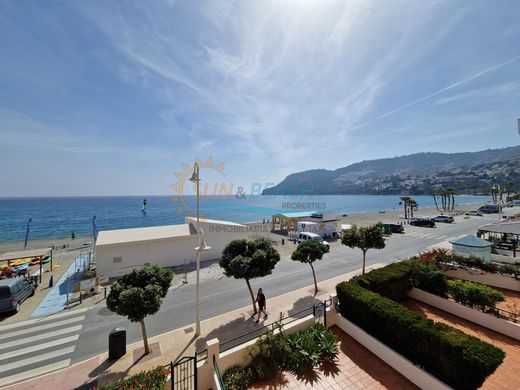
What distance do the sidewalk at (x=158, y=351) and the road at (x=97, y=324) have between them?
1.92 feet

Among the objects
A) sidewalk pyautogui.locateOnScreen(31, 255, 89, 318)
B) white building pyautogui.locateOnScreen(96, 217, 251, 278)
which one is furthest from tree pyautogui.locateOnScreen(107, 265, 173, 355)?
white building pyautogui.locateOnScreen(96, 217, 251, 278)

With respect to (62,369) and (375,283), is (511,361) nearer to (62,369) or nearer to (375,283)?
(375,283)

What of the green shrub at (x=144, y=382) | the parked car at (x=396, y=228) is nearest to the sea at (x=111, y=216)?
the green shrub at (x=144, y=382)

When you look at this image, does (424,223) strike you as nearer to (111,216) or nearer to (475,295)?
(475,295)

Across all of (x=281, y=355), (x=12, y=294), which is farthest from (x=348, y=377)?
(x=12, y=294)

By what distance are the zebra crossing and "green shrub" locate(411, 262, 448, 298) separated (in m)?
16.8

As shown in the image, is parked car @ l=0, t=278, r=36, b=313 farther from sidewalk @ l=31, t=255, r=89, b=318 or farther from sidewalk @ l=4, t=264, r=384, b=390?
sidewalk @ l=4, t=264, r=384, b=390

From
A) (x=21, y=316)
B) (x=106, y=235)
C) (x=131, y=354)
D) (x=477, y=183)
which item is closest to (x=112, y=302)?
(x=131, y=354)

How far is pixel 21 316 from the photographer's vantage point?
12.3 m

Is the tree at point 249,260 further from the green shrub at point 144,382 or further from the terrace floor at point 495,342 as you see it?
the terrace floor at point 495,342

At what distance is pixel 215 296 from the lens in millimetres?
14227

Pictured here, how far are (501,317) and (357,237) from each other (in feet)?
25.8

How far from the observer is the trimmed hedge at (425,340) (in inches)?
229

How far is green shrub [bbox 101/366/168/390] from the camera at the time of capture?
18.3 ft
